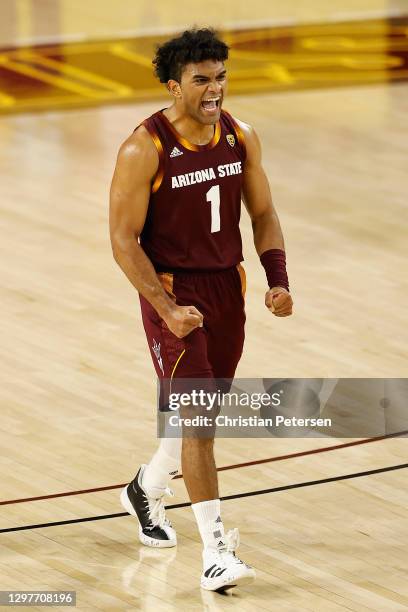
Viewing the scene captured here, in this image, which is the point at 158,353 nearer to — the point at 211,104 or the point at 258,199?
the point at 258,199

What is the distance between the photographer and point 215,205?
18.5 feet

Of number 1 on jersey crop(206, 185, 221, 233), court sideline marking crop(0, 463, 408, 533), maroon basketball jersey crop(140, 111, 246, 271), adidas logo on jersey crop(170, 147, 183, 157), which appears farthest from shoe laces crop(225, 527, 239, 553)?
adidas logo on jersey crop(170, 147, 183, 157)

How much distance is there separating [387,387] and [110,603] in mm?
2546

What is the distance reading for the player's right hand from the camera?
539cm

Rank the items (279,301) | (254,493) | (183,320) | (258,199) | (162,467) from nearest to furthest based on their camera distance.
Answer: (183,320) → (279,301) → (258,199) → (162,467) → (254,493)

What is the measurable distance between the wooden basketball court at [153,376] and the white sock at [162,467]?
0.23 m

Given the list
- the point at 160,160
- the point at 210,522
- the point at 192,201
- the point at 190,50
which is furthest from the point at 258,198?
the point at 210,522

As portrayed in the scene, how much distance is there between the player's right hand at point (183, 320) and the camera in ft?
17.7

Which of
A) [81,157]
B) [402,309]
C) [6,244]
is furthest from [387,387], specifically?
[81,157]

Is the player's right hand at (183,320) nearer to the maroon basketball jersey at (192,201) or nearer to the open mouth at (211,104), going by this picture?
the maroon basketball jersey at (192,201)

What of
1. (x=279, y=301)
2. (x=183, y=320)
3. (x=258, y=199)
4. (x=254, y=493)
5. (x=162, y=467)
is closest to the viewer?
(x=183, y=320)

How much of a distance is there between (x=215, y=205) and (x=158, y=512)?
1263mm

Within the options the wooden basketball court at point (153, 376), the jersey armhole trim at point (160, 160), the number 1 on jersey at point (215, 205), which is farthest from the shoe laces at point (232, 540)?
the jersey armhole trim at point (160, 160)

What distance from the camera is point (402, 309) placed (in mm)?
8812
